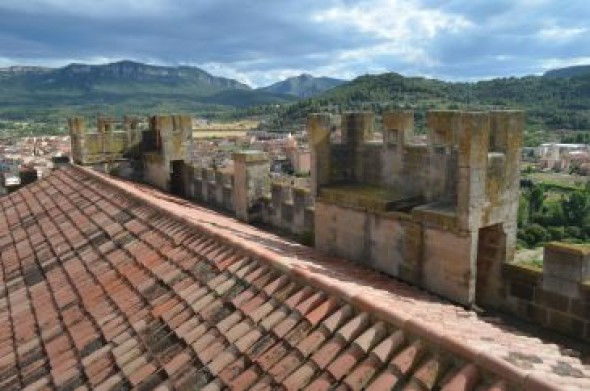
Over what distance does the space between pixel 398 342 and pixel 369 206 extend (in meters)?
2.99

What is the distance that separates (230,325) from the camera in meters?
5.34

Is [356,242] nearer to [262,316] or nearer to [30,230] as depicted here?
[262,316]

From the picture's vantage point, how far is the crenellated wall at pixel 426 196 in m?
6.05

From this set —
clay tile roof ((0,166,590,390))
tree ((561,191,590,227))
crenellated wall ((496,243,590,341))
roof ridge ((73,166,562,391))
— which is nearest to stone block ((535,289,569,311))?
crenellated wall ((496,243,590,341))

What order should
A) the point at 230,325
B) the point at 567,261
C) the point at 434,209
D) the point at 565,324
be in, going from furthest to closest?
1. the point at 434,209
2. the point at 565,324
3. the point at 567,261
4. the point at 230,325

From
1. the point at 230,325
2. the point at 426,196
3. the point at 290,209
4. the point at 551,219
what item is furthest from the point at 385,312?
the point at 551,219

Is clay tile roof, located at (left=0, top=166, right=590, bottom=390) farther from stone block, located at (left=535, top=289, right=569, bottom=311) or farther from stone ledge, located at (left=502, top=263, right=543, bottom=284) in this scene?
stone ledge, located at (left=502, top=263, right=543, bottom=284)

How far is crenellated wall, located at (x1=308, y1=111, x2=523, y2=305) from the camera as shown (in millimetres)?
6051

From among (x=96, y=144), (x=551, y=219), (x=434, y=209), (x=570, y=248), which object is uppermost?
(x=96, y=144)

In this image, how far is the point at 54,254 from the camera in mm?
9305

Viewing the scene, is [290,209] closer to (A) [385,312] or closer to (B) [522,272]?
(B) [522,272]

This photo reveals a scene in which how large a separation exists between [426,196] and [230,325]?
3105mm

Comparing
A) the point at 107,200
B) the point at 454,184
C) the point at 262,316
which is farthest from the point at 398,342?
the point at 107,200

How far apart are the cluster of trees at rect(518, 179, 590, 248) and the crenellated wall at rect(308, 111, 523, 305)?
56.7 meters
